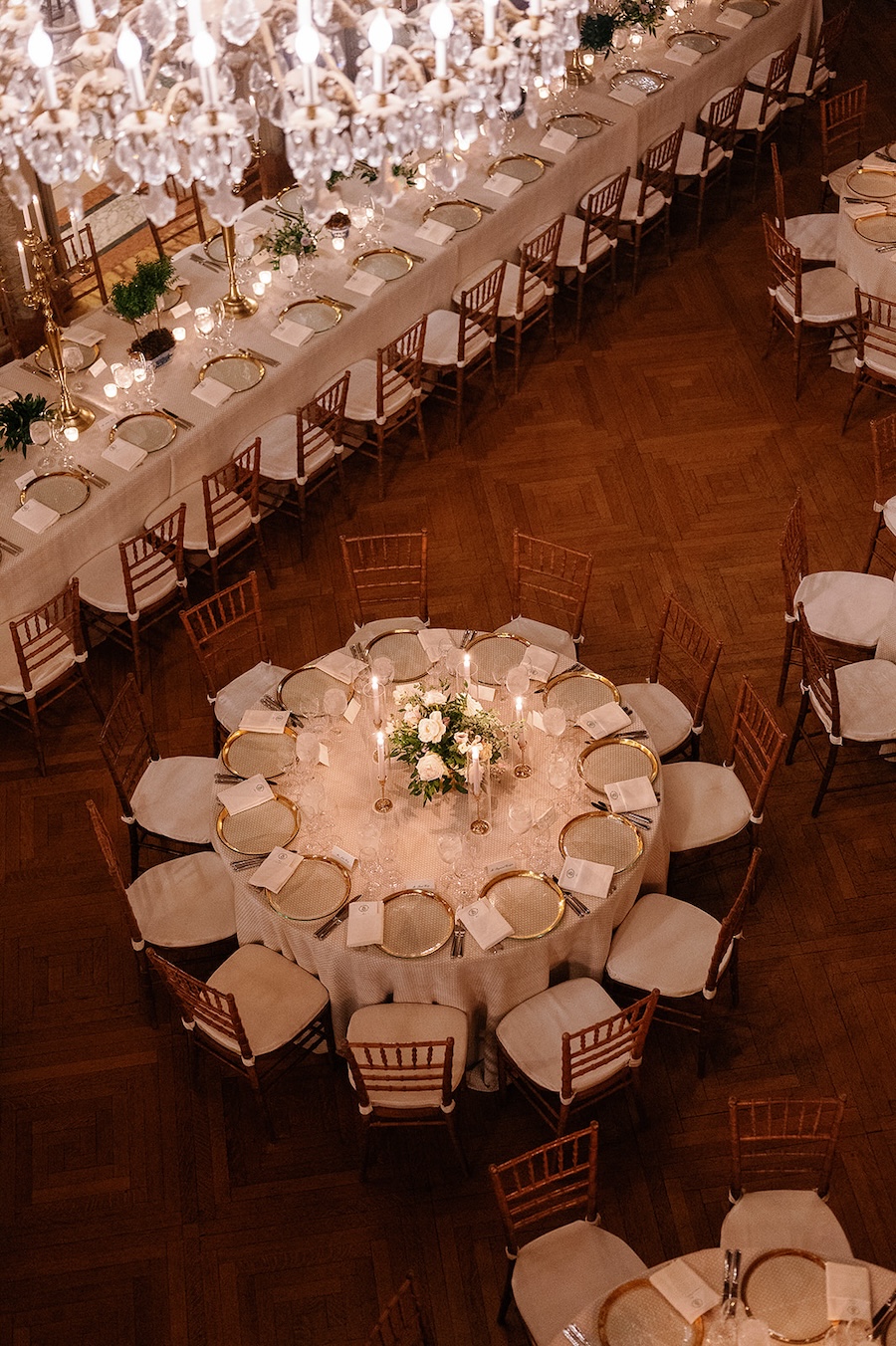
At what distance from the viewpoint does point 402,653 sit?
246 inches

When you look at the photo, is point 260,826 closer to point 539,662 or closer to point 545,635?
point 539,662

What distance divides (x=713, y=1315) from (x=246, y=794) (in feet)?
8.63

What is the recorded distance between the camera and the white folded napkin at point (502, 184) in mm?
8875

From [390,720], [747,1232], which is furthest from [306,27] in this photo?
[747,1232]

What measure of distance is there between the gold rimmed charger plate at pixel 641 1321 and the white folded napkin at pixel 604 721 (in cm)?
225

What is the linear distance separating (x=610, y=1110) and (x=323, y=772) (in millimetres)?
1818

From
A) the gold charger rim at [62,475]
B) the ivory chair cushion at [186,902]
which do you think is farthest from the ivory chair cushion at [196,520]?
the ivory chair cushion at [186,902]

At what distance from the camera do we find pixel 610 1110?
18.5 ft

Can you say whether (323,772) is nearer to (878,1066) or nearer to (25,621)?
(25,621)

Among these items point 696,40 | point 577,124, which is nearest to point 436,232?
point 577,124

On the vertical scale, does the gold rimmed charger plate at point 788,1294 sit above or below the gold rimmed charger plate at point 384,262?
→ below

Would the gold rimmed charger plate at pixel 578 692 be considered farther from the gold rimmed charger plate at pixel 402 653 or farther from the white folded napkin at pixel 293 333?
the white folded napkin at pixel 293 333

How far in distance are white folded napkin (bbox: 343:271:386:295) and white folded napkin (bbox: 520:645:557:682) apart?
295cm

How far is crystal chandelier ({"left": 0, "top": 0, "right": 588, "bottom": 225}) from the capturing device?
11.7 ft
